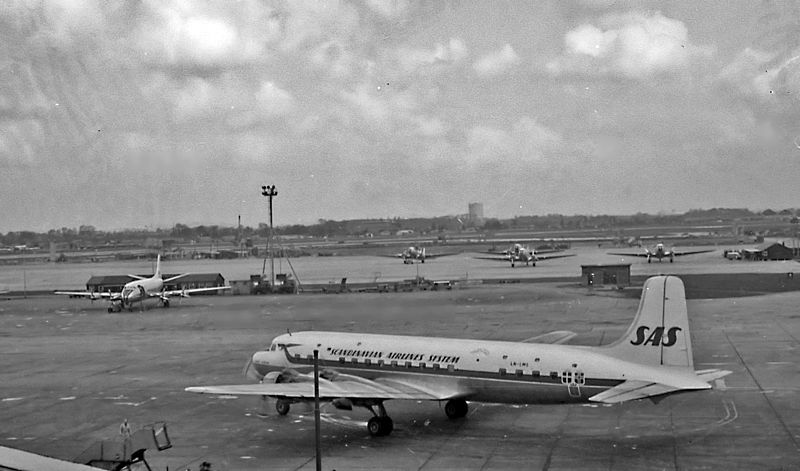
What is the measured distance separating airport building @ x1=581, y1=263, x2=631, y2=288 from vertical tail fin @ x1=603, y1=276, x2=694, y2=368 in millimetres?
78403

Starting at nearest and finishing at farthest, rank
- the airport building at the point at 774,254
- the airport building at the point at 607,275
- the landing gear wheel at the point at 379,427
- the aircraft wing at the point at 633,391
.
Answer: the aircraft wing at the point at 633,391
the landing gear wheel at the point at 379,427
the airport building at the point at 607,275
the airport building at the point at 774,254

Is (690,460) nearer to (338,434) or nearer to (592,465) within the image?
(592,465)

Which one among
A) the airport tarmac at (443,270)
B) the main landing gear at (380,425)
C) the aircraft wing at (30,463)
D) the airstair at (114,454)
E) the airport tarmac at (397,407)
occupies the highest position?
the aircraft wing at (30,463)

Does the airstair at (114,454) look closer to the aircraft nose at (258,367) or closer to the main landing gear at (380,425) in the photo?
the main landing gear at (380,425)

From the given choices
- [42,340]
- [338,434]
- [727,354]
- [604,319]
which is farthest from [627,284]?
[338,434]

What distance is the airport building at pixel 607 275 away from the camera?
110119mm

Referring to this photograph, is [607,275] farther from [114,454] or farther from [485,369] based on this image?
[114,454]

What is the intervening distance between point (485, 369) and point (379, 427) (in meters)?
5.23

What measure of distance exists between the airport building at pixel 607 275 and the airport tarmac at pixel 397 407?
2415cm

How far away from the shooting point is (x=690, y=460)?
30.5 m

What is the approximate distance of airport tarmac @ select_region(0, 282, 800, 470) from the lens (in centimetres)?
3256

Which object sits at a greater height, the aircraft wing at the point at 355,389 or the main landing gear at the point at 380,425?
the aircraft wing at the point at 355,389

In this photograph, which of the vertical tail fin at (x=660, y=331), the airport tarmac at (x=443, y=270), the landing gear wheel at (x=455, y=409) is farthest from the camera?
the airport tarmac at (x=443, y=270)

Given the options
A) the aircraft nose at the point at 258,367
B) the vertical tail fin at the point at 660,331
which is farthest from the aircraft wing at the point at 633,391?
the aircraft nose at the point at 258,367
